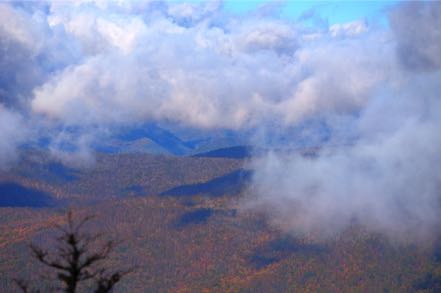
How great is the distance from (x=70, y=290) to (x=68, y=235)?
3014 mm

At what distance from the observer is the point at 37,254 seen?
27.4 m

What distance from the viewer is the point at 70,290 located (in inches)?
1109

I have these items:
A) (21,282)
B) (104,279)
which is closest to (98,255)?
(104,279)

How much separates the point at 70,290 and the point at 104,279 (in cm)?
170

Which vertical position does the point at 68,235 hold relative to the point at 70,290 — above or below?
above

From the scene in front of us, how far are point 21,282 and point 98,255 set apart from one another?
3.79 meters

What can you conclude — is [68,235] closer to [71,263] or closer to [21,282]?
[71,263]

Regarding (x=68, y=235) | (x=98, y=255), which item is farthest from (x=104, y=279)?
(x=68, y=235)

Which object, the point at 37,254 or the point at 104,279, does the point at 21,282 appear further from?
the point at 104,279

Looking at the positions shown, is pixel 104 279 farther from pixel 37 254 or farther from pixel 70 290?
pixel 37 254

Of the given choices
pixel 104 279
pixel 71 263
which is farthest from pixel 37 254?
pixel 104 279

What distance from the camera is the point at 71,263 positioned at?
91.9ft

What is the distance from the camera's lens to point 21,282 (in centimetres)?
2772

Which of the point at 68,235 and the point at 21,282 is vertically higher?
the point at 68,235
